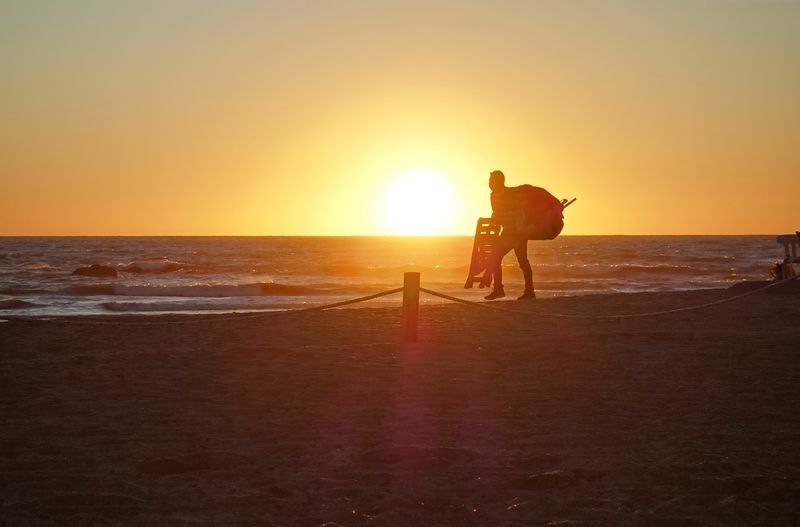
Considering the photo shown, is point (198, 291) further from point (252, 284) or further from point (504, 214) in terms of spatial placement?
point (504, 214)

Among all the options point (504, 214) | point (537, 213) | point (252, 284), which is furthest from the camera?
point (252, 284)

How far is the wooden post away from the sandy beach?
0.28m

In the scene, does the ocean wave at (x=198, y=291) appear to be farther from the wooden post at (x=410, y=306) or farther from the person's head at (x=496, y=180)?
the wooden post at (x=410, y=306)

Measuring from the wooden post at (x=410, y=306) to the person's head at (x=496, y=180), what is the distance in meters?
3.93

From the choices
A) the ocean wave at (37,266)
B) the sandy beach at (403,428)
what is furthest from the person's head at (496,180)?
the ocean wave at (37,266)

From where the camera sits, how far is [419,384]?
9.68 meters

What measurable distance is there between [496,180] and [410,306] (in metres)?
4.16

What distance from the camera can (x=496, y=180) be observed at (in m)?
16.1

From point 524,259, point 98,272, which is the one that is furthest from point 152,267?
point 524,259

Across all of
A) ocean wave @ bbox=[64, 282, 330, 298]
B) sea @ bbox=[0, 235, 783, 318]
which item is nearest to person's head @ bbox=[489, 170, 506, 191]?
sea @ bbox=[0, 235, 783, 318]

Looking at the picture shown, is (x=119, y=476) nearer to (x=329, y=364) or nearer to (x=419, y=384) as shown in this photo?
(x=419, y=384)

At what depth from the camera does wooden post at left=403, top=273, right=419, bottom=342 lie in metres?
12.5

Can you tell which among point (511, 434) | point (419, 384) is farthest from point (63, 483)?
point (419, 384)

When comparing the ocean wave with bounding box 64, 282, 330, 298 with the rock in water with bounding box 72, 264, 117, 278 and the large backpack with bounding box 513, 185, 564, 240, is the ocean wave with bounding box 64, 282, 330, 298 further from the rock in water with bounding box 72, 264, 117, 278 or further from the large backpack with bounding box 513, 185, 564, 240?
the large backpack with bounding box 513, 185, 564, 240
